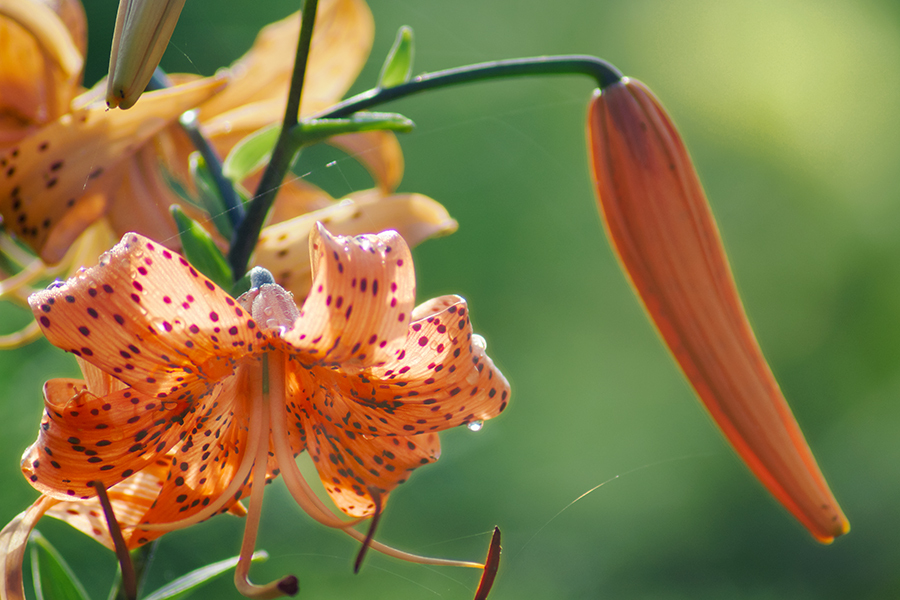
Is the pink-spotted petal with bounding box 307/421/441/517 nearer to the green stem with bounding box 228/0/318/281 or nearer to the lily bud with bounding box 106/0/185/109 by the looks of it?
the green stem with bounding box 228/0/318/281

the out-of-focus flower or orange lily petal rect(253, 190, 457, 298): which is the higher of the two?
the out-of-focus flower

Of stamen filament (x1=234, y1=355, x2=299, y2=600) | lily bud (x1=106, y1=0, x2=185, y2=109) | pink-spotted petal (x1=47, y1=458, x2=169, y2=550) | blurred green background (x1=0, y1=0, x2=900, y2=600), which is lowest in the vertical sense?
blurred green background (x1=0, y1=0, x2=900, y2=600)

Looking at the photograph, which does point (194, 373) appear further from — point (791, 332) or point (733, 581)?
point (791, 332)

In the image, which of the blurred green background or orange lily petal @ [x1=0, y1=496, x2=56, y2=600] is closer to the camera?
orange lily petal @ [x1=0, y1=496, x2=56, y2=600]

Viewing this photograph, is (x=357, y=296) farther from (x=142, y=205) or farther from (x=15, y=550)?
(x=142, y=205)

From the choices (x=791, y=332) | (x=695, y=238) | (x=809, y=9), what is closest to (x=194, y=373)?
(x=695, y=238)

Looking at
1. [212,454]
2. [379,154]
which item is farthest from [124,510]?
[379,154]

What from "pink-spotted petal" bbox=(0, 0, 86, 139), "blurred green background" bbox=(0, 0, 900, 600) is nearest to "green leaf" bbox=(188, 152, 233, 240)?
"pink-spotted petal" bbox=(0, 0, 86, 139)
